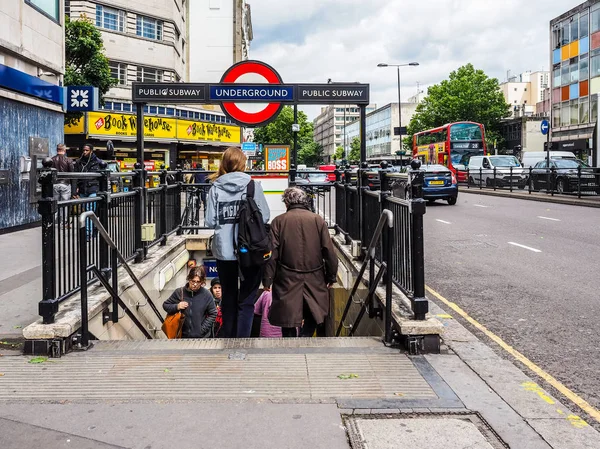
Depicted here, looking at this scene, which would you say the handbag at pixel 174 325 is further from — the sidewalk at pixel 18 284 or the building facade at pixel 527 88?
the building facade at pixel 527 88

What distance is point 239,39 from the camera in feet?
203

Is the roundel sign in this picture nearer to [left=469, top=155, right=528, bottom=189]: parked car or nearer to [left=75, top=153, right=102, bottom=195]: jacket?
[left=75, top=153, right=102, bottom=195]: jacket

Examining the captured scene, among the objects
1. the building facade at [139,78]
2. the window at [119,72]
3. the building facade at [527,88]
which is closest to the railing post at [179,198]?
the building facade at [139,78]

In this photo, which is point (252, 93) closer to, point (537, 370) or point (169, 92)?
point (169, 92)

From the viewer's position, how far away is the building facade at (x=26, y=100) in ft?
44.8

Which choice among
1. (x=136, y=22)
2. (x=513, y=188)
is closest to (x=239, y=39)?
(x=136, y=22)

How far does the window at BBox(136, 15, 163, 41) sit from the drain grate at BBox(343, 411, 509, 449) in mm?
37314

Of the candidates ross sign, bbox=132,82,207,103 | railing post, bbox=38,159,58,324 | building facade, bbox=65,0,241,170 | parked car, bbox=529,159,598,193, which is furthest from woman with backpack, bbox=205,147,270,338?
building facade, bbox=65,0,241,170

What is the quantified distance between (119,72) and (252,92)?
32.2 m

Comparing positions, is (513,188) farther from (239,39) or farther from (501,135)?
(501,135)

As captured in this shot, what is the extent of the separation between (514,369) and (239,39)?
2400 inches

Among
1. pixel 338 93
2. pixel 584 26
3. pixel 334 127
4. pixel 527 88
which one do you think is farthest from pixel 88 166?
pixel 334 127

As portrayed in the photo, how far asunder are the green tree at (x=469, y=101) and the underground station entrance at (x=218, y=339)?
73.1 metres

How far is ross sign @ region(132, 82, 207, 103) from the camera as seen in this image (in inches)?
281
